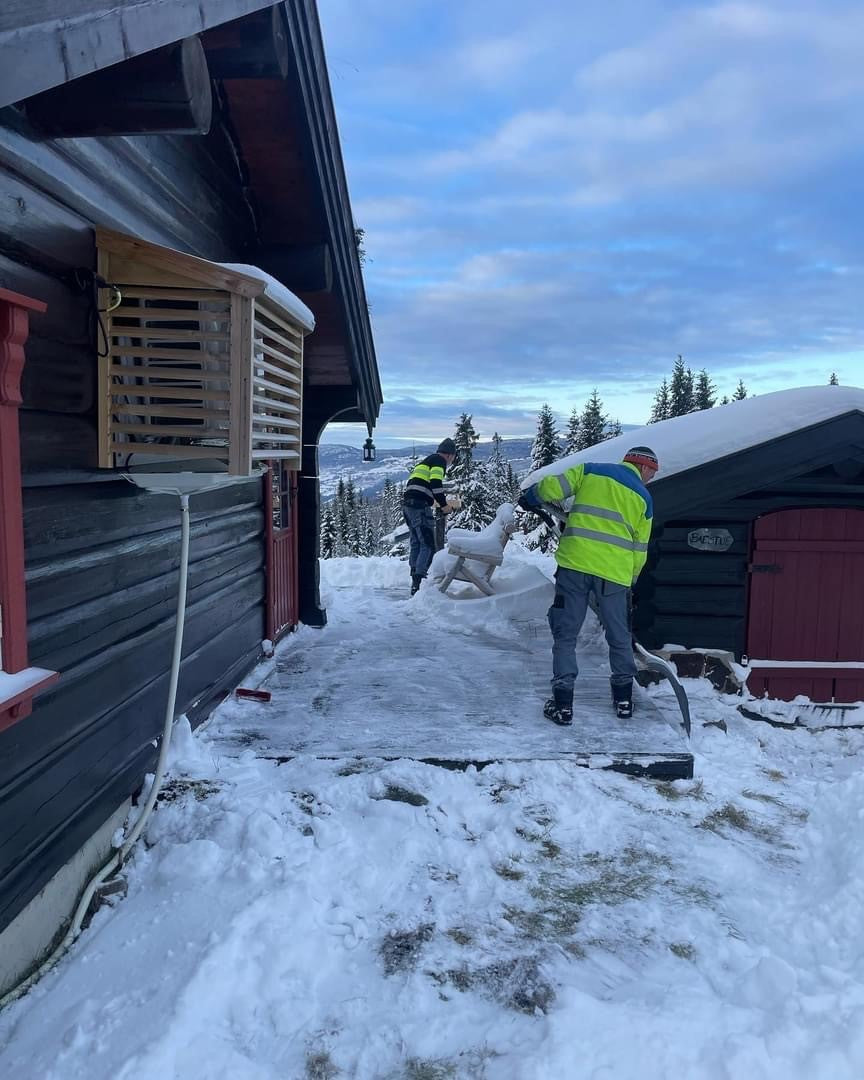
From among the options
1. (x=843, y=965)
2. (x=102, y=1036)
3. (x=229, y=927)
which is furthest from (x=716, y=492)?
(x=102, y=1036)

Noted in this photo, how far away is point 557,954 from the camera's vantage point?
106 inches

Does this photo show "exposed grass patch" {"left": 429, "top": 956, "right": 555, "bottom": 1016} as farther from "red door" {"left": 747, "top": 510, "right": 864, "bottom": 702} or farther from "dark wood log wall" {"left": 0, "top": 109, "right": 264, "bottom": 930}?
"red door" {"left": 747, "top": 510, "right": 864, "bottom": 702}

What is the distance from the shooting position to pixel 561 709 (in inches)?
189

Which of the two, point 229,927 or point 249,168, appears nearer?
point 229,927

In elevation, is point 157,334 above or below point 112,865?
above

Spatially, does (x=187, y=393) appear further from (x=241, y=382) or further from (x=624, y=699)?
(x=624, y=699)

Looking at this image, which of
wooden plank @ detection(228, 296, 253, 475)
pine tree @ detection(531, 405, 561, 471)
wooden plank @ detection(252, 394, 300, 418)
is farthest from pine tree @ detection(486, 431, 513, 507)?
wooden plank @ detection(228, 296, 253, 475)

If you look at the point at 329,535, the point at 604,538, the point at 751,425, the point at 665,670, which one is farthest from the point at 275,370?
the point at 329,535

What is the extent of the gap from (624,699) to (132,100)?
14.4 feet

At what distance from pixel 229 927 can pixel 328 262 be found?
467cm

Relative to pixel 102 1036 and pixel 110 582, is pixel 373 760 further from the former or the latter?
pixel 102 1036

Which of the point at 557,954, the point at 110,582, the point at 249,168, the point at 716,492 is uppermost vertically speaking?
the point at 249,168

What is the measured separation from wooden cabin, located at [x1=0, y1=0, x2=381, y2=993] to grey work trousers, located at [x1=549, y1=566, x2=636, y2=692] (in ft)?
7.16

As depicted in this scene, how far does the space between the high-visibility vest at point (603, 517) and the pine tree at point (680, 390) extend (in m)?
48.4
